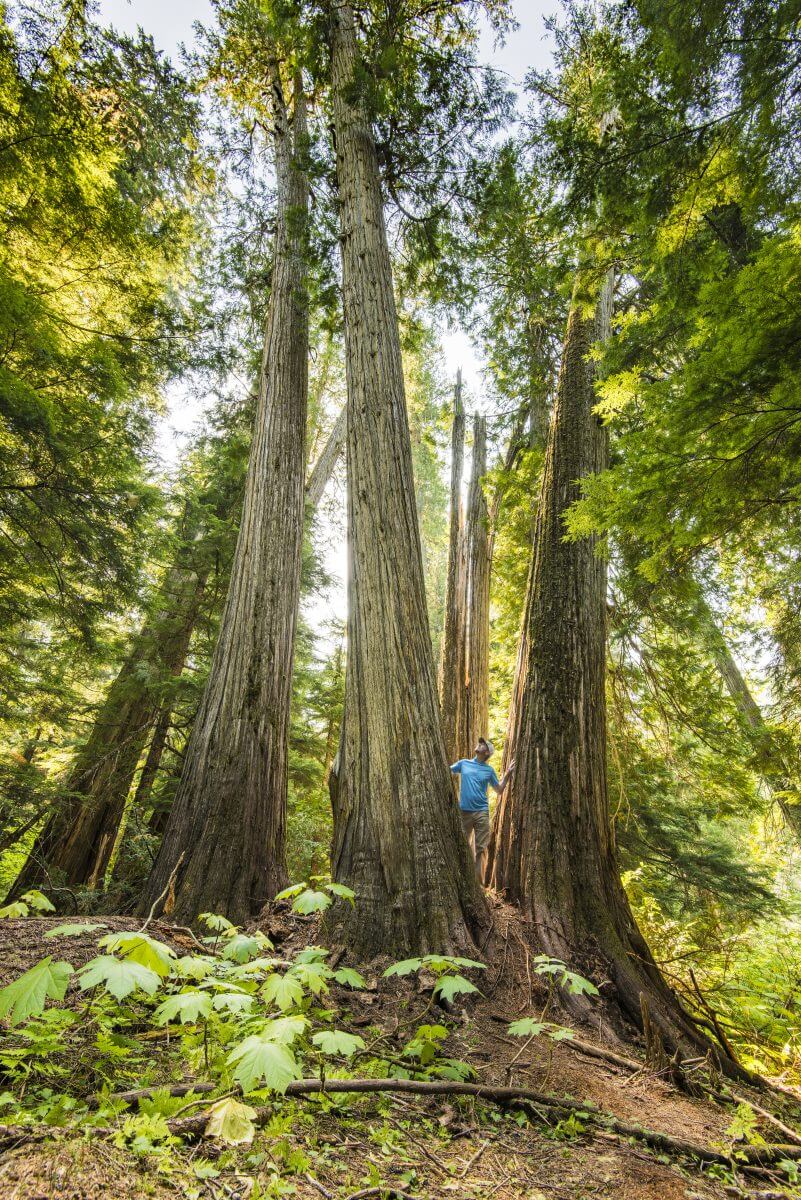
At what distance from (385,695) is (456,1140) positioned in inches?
81.1

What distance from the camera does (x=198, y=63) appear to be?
678 cm

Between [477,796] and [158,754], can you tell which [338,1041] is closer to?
[477,796]

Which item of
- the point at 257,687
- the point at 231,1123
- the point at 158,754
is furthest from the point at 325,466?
the point at 231,1123

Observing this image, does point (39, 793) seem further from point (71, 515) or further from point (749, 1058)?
point (749, 1058)

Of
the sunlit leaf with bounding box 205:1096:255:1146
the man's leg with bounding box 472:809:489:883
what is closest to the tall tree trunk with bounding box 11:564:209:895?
the man's leg with bounding box 472:809:489:883

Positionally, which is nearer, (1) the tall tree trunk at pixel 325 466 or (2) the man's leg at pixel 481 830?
(2) the man's leg at pixel 481 830

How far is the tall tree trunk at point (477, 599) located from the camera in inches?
294

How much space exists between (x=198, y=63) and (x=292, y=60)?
1.42 m

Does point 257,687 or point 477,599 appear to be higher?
point 477,599

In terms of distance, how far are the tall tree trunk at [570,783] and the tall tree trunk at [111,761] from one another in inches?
167

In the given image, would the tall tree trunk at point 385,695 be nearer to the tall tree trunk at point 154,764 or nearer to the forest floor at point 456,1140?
the forest floor at point 456,1140

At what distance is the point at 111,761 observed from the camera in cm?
611

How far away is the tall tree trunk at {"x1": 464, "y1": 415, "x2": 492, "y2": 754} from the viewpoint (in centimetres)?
748

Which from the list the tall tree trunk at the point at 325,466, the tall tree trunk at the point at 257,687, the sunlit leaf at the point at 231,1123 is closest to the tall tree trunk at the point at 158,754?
the tall tree trunk at the point at 325,466
